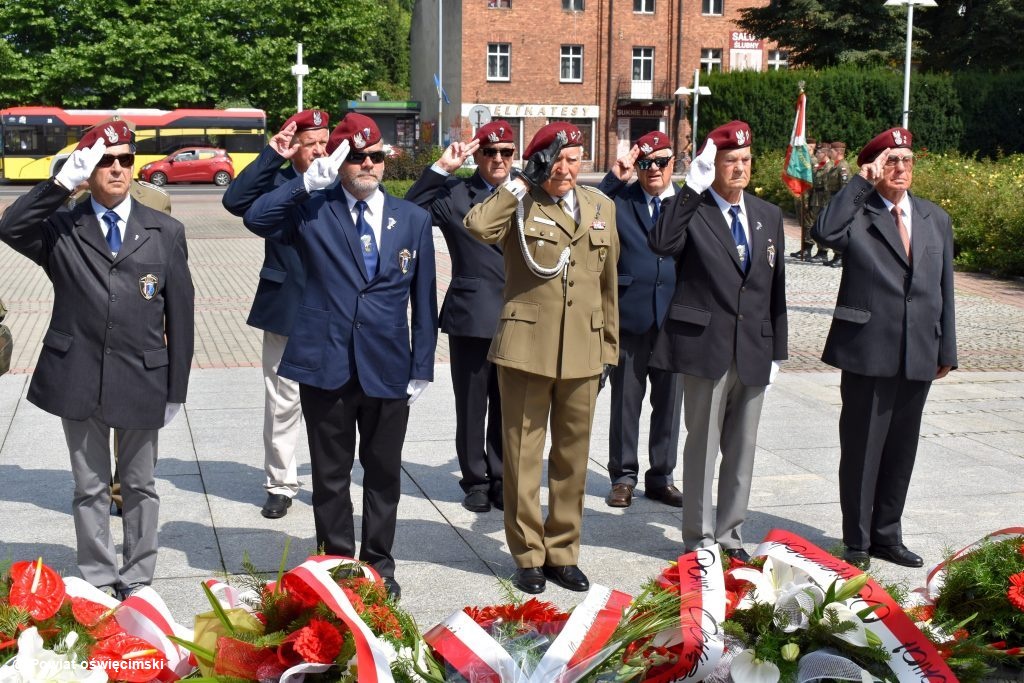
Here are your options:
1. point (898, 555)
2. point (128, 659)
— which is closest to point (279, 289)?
point (898, 555)

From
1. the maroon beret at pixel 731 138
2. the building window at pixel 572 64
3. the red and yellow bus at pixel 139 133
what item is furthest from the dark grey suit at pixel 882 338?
the building window at pixel 572 64

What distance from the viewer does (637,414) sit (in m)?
6.88

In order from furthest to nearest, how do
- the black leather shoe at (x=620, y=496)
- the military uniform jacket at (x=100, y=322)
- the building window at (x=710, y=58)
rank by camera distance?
the building window at (x=710, y=58) → the black leather shoe at (x=620, y=496) → the military uniform jacket at (x=100, y=322)

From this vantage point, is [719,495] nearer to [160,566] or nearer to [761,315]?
[761,315]

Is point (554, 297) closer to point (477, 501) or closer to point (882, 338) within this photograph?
point (882, 338)

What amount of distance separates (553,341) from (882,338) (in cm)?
162

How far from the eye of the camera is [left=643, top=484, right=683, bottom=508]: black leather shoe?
6.85 meters

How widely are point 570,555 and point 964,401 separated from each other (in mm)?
5446

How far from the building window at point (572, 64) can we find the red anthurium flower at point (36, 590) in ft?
183

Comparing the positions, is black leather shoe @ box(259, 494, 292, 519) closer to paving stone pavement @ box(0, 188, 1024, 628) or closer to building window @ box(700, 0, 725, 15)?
paving stone pavement @ box(0, 188, 1024, 628)

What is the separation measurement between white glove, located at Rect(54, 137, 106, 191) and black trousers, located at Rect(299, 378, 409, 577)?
1.19m

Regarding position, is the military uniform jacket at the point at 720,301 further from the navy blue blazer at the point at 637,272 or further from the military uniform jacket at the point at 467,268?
the military uniform jacket at the point at 467,268

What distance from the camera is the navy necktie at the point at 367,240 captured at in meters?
5.07

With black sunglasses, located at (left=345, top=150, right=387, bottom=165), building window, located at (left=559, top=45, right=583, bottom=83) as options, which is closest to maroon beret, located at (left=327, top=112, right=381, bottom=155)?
black sunglasses, located at (left=345, top=150, right=387, bottom=165)
